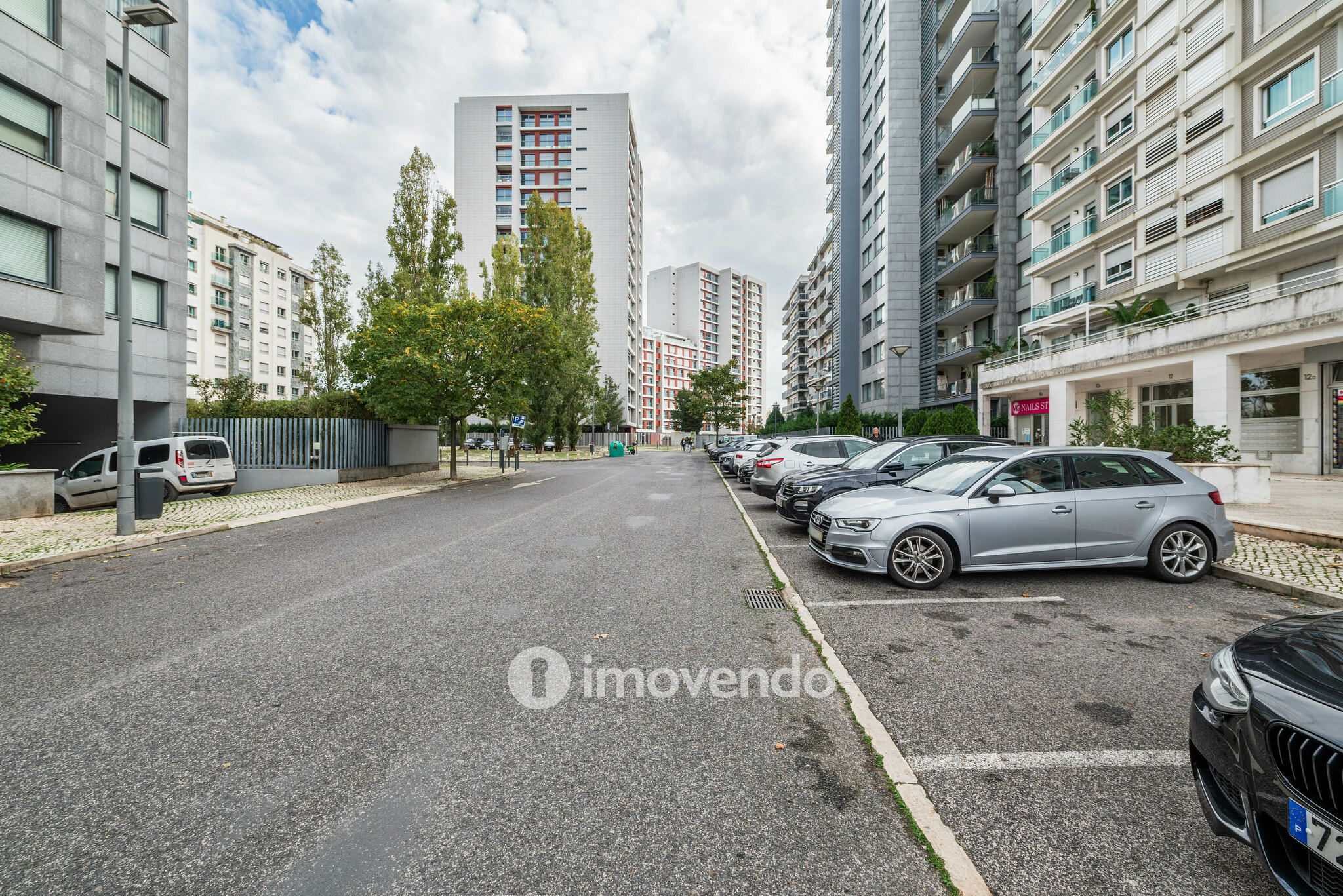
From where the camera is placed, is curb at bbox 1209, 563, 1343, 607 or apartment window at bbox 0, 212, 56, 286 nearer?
curb at bbox 1209, 563, 1343, 607

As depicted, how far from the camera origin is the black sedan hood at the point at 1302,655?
188cm

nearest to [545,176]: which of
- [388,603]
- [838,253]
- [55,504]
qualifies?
[838,253]

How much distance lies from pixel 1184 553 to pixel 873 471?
14.1ft

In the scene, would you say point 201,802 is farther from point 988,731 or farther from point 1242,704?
point 1242,704

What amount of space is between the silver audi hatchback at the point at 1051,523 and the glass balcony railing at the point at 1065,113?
2994cm

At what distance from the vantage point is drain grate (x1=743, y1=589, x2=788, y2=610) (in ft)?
18.6

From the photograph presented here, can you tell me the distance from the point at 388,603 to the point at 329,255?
29204mm

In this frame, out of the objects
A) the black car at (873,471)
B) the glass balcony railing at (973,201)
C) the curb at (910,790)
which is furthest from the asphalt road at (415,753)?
the glass balcony railing at (973,201)

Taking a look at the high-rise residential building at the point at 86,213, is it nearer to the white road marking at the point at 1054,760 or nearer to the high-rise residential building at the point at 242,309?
the white road marking at the point at 1054,760

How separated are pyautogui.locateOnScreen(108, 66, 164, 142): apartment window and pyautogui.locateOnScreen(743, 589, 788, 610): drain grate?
2371cm

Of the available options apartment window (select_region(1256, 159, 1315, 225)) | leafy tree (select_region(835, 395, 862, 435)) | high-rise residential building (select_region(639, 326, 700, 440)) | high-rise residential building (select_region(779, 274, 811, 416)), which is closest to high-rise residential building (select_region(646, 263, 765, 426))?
high-rise residential building (select_region(639, 326, 700, 440))

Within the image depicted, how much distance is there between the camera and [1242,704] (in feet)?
6.68

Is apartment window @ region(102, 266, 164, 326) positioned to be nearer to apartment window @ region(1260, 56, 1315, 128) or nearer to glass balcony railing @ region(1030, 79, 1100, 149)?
apartment window @ region(1260, 56, 1315, 128)

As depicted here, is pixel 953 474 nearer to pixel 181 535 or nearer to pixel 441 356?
pixel 181 535
